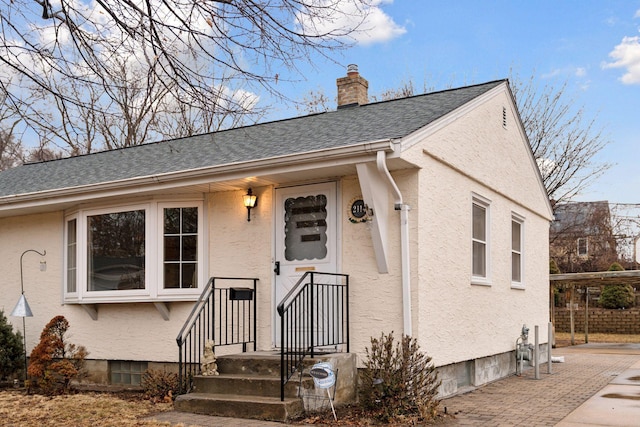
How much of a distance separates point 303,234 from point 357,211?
887mm

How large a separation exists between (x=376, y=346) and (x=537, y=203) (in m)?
6.72

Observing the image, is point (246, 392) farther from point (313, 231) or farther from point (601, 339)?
point (601, 339)

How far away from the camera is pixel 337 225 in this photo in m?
8.27

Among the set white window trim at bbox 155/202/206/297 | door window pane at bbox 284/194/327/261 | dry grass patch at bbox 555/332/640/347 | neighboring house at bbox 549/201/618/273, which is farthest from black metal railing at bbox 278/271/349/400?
neighboring house at bbox 549/201/618/273

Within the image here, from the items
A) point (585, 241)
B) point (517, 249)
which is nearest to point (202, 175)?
point (517, 249)

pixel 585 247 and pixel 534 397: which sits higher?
pixel 585 247

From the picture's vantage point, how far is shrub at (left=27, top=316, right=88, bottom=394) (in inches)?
354

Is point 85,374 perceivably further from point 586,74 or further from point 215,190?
point 586,74

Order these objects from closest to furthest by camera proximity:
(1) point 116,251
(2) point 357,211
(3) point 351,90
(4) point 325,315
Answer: (2) point 357,211 → (4) point 325,315 → (1) point 116,251 → (3) point 351,90

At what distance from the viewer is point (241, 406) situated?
23.4 ft

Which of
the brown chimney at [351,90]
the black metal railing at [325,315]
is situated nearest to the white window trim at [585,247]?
the brown chimney at [351,90]

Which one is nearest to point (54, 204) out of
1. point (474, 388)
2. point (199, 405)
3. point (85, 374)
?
point (85, 374)

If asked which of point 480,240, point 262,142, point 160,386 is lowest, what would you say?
point 160,386

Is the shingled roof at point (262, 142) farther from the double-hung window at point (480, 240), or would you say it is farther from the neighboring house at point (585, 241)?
the neighboring house at point (585, 241)
